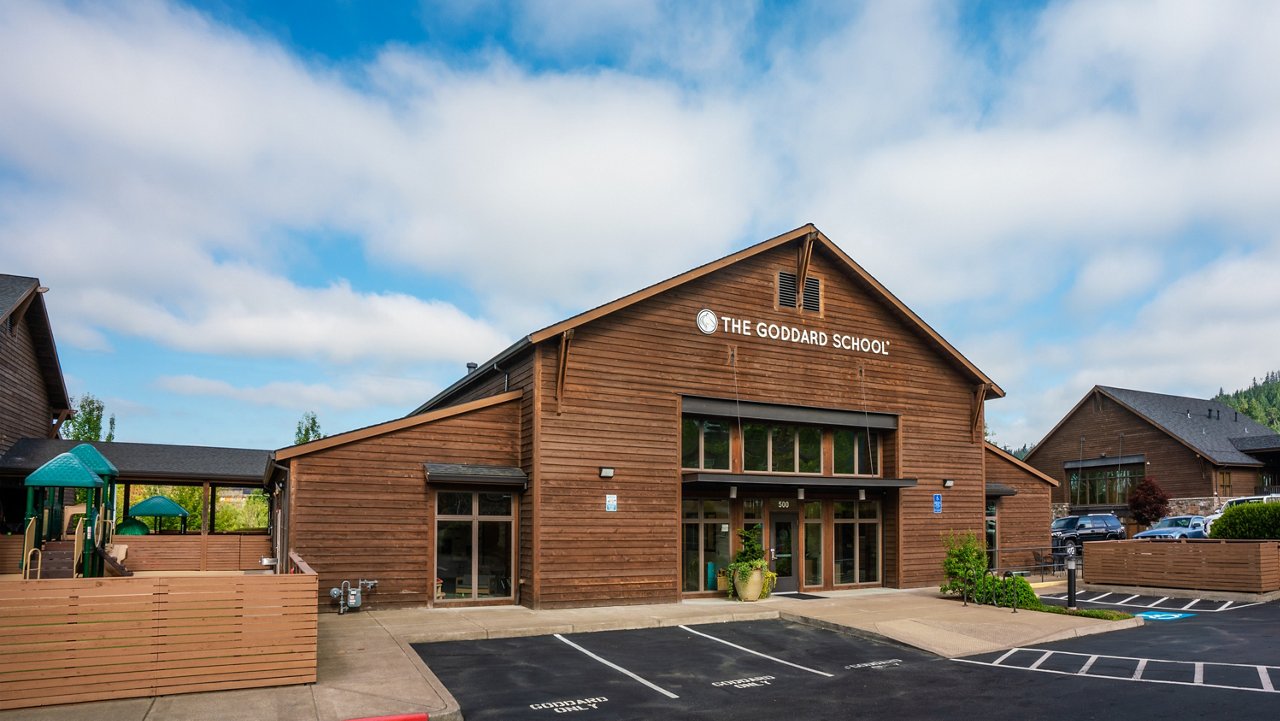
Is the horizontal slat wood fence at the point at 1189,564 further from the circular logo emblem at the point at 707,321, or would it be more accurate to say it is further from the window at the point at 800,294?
the circular logo emblem at the point at 707,321

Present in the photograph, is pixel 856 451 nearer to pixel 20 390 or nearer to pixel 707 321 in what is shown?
pixel 707 321

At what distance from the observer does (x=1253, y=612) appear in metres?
18.9

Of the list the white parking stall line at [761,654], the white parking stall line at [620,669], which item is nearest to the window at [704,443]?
the white parking stall line at [761,654]

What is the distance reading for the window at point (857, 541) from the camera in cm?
2262

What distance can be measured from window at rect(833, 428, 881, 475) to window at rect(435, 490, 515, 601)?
28.6 ft

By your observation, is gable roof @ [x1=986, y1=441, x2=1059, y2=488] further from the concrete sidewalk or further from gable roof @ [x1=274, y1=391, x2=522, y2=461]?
gable roof @ [x1=274, y1=391, x2=522, y2=461]

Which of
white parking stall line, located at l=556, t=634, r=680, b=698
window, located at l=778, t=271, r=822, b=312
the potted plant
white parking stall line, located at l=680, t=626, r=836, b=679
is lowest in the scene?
white parking stall line, located at l=680, t=626, r=836, b=679

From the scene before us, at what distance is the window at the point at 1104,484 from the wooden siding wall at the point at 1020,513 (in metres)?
22.1

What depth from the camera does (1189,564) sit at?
21906 millimetres

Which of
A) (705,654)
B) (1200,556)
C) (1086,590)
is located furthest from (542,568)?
(1200,556)

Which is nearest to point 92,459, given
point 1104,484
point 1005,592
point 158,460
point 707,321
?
point 158,460

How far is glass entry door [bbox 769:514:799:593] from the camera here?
2139 centimetres

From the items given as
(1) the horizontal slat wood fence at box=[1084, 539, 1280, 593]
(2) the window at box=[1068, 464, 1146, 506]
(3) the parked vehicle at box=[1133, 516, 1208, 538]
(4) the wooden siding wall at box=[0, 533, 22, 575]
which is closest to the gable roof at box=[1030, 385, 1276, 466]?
(2) the window at box=[1068, 464, 1146, 506]

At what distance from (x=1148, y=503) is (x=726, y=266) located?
31.9m
